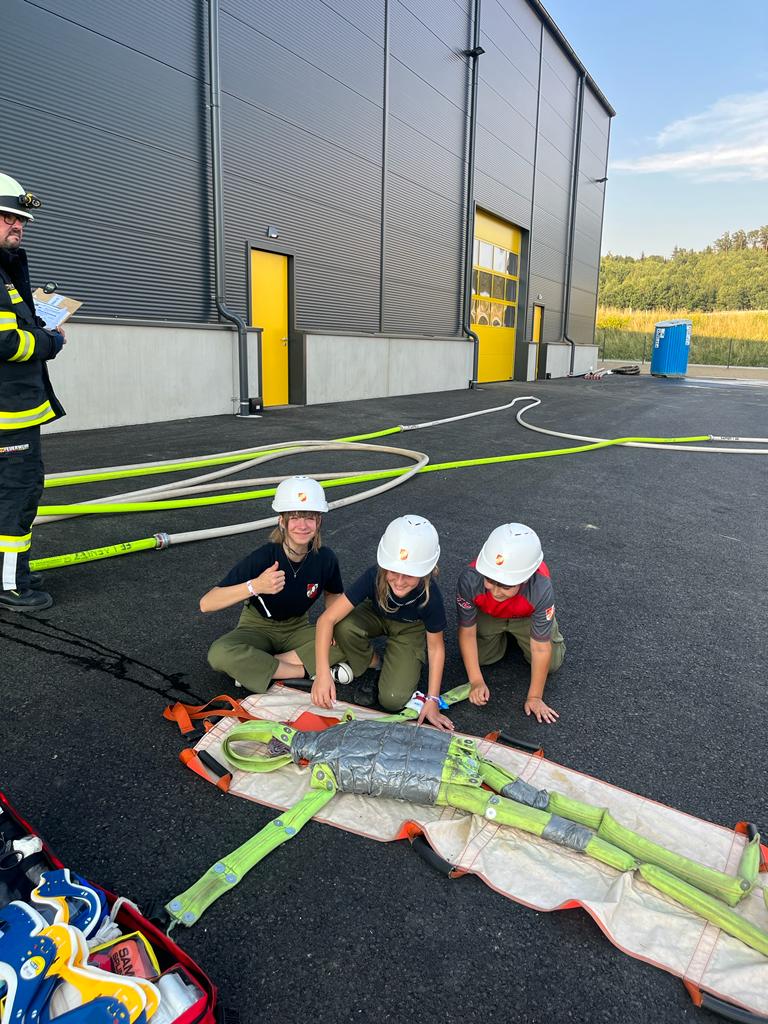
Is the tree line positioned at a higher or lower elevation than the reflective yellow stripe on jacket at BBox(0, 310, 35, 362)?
higher

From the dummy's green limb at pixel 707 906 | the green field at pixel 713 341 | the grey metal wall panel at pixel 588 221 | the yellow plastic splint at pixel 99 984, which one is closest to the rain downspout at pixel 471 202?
the grey metal wall panel at pixel 588 221

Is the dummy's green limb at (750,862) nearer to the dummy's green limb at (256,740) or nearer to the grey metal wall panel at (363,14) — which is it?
the dummy's green limb at (256,740)

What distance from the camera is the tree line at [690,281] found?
6981 centimetres

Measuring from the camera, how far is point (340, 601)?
295cm

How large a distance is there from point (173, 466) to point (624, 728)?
5.14m

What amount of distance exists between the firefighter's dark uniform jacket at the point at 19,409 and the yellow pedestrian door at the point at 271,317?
898cm

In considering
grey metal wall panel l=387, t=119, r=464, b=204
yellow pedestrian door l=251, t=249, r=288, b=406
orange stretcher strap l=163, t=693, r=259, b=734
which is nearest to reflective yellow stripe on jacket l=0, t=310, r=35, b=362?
orange stretcher strap l=163, t=693, r=259, b=734

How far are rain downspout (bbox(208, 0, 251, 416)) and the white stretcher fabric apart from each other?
9.86m

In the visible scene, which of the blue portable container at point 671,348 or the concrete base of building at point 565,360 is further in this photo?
the blue portable container at point 671,348

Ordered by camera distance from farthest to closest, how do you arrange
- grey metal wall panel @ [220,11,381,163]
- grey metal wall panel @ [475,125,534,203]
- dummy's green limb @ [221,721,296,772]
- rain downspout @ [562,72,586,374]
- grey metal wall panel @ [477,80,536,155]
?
rain downspout @ [562,72,586,374], grey metal wall panel @ [475,125,534,203], grey metal wall panel @ [477,80,536,155], grey metal wall panel @ [220,11,381,163], dummy's green limb @ [221,721,296,772]

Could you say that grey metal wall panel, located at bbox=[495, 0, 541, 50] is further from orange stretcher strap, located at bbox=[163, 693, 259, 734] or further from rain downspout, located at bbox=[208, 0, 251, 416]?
orange stretcher strap, located at bbox=[163, 693, 259, 734]

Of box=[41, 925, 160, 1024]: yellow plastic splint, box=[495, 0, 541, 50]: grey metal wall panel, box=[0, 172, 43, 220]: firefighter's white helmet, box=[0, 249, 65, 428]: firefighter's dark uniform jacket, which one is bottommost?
box=[41, 925, 160, 1024]: yellow plastic splint

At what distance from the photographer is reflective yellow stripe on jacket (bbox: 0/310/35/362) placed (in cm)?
338

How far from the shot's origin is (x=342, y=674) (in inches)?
126
